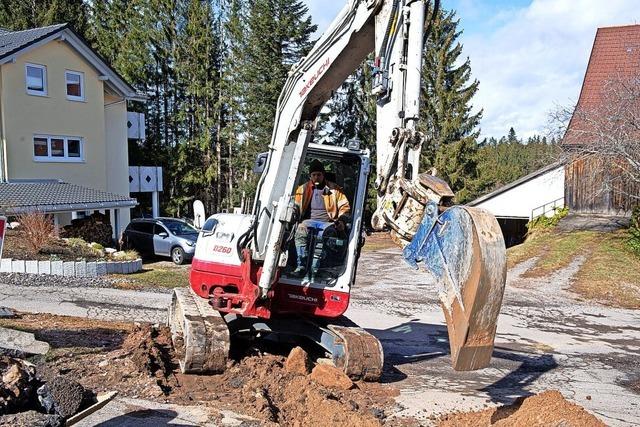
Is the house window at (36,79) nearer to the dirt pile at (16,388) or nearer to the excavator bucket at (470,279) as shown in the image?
the dirt pile at (16,388)

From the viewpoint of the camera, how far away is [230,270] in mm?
7918

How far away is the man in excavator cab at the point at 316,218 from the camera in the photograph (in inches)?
311

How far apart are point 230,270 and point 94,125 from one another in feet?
73.6

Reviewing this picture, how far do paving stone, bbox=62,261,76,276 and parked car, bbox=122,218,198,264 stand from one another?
584cm

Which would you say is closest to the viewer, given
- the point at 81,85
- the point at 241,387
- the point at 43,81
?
the point at 241,387

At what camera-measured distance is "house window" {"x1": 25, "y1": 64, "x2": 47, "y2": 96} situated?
2506cm

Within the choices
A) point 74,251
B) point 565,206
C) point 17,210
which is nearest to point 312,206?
point 74,251

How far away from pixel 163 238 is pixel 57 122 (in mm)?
7922

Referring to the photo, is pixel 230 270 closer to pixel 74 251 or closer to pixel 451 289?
pixel 451 289

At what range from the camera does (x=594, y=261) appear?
20.7 metres

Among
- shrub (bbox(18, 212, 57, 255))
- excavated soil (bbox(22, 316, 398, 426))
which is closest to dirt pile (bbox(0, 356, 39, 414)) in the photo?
excavated soil (bbox(22, 316, 398, 426))

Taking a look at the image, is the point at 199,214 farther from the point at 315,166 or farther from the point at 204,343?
the point at 204,343

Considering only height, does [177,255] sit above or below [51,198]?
below

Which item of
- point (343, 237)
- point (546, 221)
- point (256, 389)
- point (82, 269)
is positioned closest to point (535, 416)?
point (256, 389)
